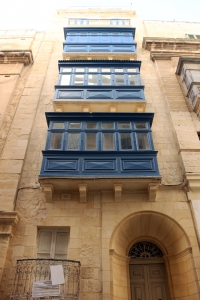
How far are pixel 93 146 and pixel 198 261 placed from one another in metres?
5.28

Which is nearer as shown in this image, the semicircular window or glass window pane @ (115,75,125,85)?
the semicircular window

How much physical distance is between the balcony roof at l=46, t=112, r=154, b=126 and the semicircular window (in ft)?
16.3

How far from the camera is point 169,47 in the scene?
623 inches

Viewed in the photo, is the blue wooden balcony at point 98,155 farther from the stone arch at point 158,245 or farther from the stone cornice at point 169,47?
the stone cornice at point 169,47

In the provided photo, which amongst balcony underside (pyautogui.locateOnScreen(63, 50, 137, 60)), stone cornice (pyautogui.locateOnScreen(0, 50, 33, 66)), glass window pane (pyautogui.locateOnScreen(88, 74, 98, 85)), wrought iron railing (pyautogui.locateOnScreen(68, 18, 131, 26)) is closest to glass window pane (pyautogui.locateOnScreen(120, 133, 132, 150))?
glass window pane (pyautogui.locateOnScreen(88, 74, 98, 85))

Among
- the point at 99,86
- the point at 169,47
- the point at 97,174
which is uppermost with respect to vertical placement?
the point at 169,47

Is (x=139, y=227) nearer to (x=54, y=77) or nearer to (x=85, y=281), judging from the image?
(x=85, y=281)

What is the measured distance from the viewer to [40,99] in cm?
1250

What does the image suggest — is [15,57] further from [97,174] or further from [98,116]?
[97,174]

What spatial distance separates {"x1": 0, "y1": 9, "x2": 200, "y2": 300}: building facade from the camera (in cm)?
732

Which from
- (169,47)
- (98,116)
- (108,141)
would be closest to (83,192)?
(108,141)

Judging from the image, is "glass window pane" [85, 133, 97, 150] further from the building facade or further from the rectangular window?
the rectangular window

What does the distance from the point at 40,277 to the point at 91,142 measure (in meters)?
4.98

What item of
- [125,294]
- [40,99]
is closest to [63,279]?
[125,294]
